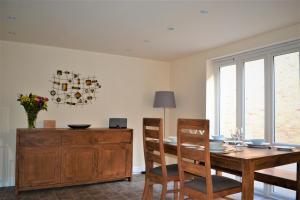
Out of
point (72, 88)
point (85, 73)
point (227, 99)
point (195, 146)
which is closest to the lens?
point (195, 146)

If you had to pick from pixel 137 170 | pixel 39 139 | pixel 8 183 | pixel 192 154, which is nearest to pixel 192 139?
pixel 192 154

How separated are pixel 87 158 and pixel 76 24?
209 centimetres

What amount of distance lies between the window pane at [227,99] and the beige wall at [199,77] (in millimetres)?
201

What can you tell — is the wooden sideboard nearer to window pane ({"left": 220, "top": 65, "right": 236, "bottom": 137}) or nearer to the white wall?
the white wall

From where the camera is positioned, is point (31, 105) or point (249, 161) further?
point (31, 105)

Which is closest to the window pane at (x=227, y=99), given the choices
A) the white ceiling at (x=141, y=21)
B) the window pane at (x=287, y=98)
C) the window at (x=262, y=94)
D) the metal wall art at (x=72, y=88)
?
the window at (x=262, y=94)

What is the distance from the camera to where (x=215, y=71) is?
4.59 m

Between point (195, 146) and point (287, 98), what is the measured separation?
6.19ft

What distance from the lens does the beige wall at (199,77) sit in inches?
145

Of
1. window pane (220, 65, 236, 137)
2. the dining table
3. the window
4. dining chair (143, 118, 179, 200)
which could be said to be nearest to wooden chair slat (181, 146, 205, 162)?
the dining table

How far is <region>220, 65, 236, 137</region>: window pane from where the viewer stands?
167 inches

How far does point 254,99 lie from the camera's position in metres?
3.88

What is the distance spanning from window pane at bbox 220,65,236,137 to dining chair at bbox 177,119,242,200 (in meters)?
1.95

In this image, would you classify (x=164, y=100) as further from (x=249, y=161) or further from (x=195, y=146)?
(x=249, y=161)
